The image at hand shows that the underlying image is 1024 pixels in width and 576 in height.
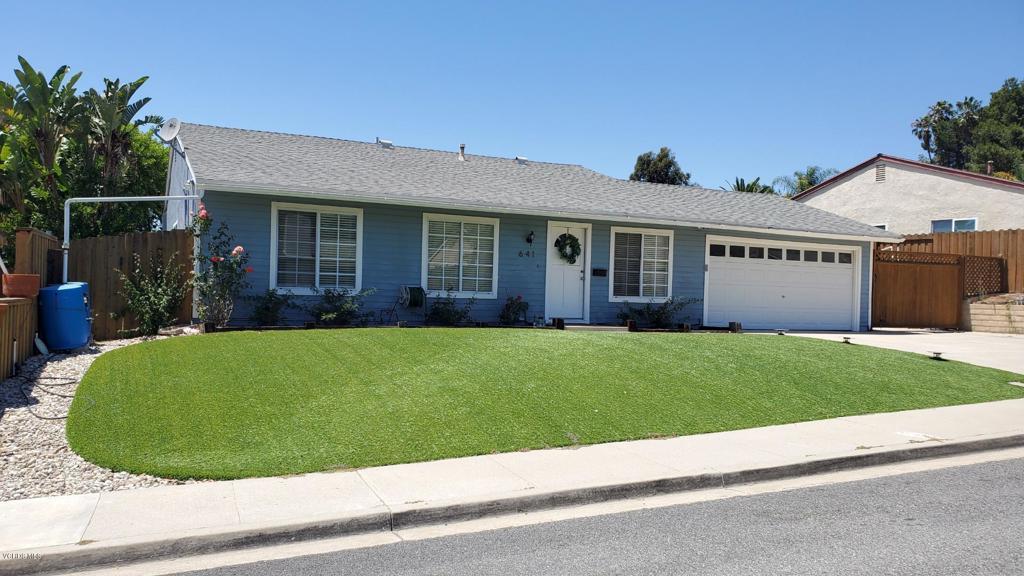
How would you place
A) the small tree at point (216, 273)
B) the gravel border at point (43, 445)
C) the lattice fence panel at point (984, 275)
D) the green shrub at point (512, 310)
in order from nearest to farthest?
the gravel border at point (43, 445)
the small tree at point (216, 273)
the green shrub at point (512, 310)
the lattice fence panel at point (984, 275)

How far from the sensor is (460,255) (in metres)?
15.8

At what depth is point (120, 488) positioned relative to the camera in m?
5.89

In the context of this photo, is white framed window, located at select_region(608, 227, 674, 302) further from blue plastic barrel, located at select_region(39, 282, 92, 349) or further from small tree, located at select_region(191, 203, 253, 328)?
blue plastic barrel, located at select_region(39, 282, 92, 349)

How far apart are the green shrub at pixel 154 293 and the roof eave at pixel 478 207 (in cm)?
164

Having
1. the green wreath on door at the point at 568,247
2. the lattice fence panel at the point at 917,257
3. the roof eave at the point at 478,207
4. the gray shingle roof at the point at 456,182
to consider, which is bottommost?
the green wreath on door at the point at 568,247

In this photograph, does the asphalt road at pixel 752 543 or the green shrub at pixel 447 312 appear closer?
the asphalt road at pixel 752 543

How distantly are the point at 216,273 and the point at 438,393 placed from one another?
6196 millimetres

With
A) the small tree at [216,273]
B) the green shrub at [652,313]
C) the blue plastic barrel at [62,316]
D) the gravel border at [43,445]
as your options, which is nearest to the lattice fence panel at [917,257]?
the green shrub at [652,313]

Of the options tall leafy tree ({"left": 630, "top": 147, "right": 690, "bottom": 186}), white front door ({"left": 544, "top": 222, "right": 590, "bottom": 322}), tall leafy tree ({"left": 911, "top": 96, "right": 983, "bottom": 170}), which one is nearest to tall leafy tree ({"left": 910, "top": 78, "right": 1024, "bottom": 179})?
tall leafy tree ({"left": 911, "top": 96, "right": 983, "bottom": 170})

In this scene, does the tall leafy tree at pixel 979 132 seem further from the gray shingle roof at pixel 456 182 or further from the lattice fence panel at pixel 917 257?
the gray shingle roof at pixel 456 182

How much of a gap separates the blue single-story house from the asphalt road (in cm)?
990

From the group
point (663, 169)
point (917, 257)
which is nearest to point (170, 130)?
point (917, 257)

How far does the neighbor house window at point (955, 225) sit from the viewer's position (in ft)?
86.5

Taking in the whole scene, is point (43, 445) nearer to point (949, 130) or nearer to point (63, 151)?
point (63, 151)
